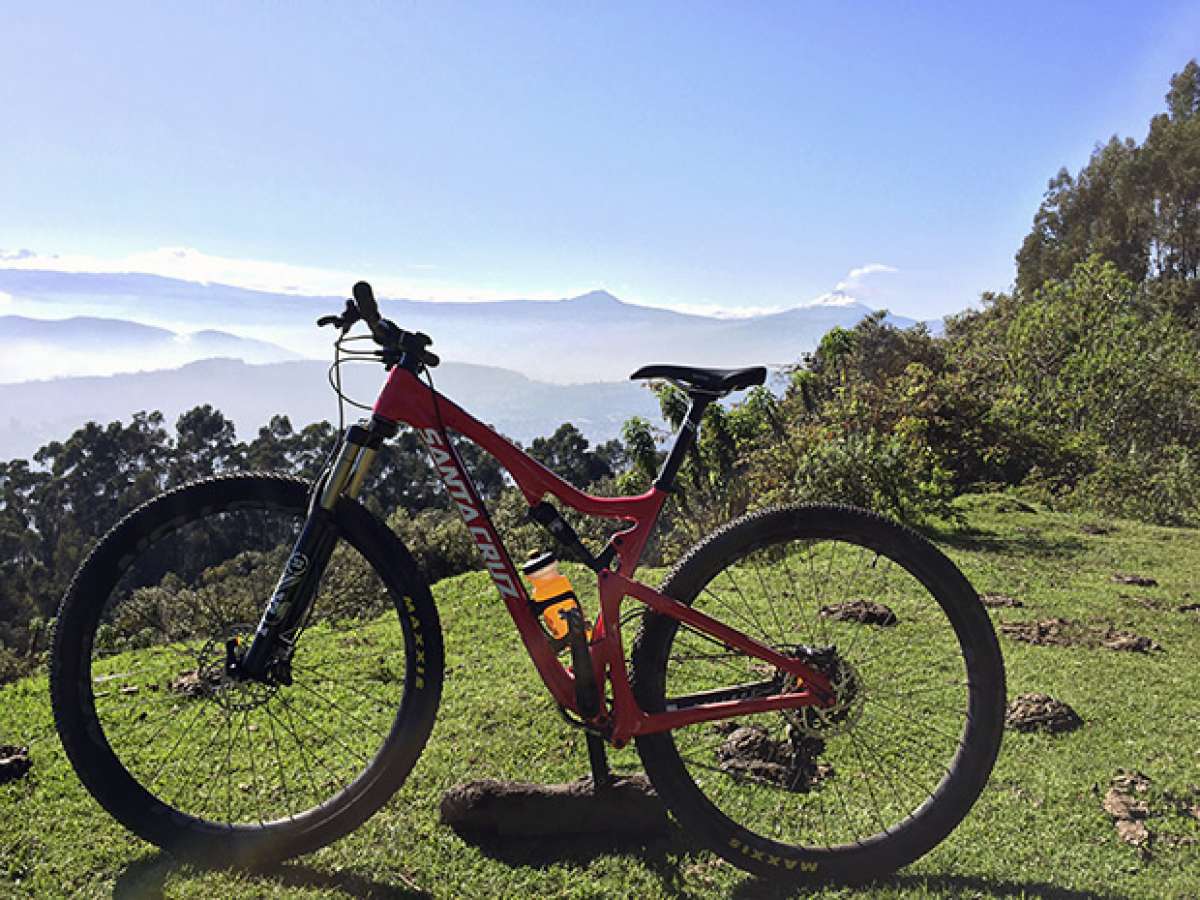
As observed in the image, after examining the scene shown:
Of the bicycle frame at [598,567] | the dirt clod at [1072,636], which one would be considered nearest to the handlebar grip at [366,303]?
the bicycle frame at [598,567]

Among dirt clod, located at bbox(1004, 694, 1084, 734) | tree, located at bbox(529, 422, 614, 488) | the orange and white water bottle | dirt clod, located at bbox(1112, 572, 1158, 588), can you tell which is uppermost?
the orange and white water bottle

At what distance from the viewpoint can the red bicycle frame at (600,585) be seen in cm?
271

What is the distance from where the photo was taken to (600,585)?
2.75m

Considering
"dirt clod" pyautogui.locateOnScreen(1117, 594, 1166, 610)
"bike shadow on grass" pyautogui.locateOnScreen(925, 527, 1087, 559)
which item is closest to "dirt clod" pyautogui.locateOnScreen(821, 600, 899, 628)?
"dirt clod" pyautogui.locateOnScreen(1117, 594, 1166, 610)

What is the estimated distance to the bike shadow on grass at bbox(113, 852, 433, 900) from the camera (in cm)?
262

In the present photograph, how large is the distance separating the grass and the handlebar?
1754 mm

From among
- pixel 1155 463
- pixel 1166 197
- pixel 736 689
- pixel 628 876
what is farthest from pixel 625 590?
pixel 1166 197

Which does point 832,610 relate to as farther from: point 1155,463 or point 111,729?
point 1155,463

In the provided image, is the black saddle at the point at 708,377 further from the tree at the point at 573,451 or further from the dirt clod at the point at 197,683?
the tree at the point at 573,451

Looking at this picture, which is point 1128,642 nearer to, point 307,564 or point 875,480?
point 875,480

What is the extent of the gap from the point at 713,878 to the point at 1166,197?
4888cm

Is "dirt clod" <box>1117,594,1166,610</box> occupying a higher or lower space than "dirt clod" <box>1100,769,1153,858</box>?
higher

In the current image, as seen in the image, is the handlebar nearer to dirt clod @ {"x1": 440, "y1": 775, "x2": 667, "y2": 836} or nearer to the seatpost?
the seatpost

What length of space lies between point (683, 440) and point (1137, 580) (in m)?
6.03
